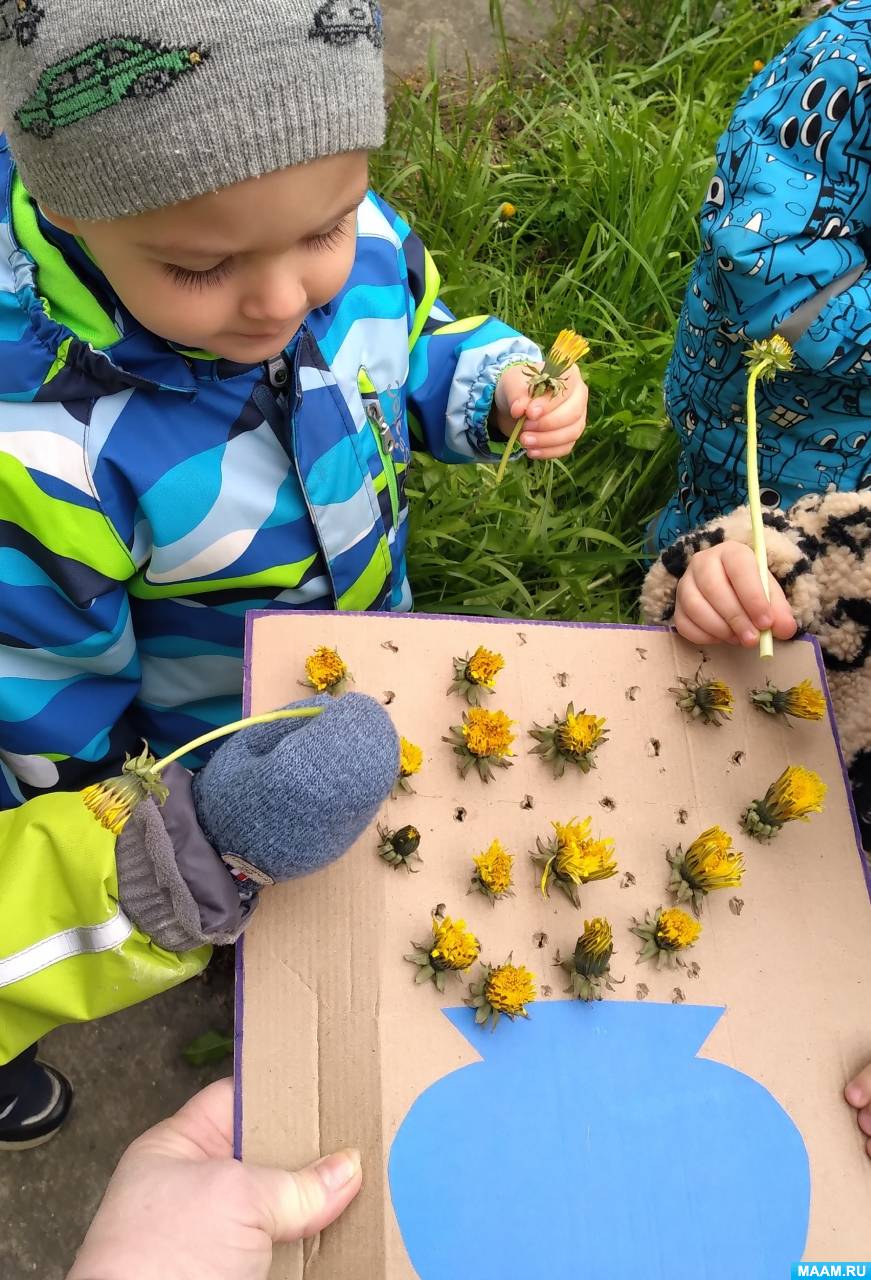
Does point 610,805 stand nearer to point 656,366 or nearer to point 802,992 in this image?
point 802,992

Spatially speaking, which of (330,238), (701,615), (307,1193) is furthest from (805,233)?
(307,1193)

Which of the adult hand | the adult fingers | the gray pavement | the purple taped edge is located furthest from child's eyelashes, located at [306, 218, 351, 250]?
the gray pavement

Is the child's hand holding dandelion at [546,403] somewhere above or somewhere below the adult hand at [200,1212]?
above

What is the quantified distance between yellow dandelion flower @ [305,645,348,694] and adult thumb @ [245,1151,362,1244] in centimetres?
40

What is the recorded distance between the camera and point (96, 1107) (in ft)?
4.34

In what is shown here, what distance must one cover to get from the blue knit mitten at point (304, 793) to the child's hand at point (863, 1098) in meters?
0.48

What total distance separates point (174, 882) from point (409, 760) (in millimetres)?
241

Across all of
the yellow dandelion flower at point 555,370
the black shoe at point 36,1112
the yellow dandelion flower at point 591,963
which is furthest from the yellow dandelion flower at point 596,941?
the black shoe at point 36,1112

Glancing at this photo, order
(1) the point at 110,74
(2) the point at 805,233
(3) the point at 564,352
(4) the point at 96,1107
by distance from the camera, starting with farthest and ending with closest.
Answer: (4) the point at 96,1107 → (2) the point at 805,233 → (3) the point at 564,352 → (1) the point at 110,74

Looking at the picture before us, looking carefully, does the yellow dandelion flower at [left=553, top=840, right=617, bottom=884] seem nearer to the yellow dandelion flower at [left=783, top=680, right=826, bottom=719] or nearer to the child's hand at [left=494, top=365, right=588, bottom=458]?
the yellow dandelion flower at [left=783, top=680, right=826, bottom=719]

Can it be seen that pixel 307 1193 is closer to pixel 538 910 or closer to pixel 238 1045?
pixel 238 1045

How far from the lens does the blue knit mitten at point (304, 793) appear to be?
0.77m

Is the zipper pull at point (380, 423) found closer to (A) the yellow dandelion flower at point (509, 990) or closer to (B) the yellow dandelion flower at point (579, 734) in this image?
(B) the yellow dandelion flower at point (579, 734)

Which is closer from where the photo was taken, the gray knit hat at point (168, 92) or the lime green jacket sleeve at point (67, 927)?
the gray knit hat at point (168, 92)
